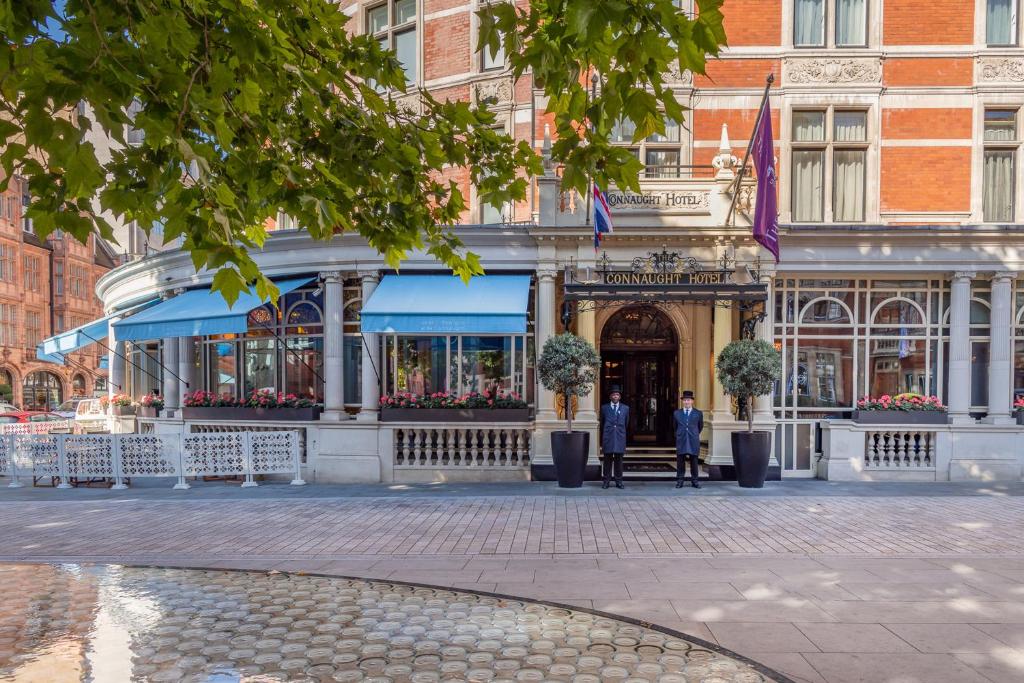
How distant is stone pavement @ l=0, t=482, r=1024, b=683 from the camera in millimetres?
5105

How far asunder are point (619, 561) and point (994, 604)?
3.28 metres

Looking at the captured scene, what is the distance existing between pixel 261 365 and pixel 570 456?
26.9 feet

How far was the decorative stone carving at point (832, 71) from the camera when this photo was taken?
46.5 ft

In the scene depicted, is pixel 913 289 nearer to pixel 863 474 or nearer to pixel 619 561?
pixel 863 474

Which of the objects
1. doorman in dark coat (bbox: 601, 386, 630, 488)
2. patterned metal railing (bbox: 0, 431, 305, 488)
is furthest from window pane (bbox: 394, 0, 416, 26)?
doorman in dark coat (bbox: 601, 386, 630, 488)

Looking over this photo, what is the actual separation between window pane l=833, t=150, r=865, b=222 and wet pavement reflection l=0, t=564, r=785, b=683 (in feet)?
40.4

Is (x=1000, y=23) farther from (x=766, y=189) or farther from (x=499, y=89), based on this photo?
(x=499, y=89)

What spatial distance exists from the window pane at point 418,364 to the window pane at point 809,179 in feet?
26.7

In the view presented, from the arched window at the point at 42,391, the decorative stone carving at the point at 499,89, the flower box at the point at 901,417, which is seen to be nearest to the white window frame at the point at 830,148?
the flower box at the point at 901,417

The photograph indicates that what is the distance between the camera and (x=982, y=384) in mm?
14453

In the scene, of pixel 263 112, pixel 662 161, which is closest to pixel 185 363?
pixel 662 161

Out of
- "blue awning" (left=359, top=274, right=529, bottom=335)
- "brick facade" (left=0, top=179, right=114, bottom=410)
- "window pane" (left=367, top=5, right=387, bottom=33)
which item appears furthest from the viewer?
"brick facade" (left=0, top=179, right=114, bottom=410)

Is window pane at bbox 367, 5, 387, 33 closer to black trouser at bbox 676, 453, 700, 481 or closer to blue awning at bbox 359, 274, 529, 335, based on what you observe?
blue awning at bbox 359, 274, 529, 335

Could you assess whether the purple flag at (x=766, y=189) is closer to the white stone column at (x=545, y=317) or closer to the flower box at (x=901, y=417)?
the white stone column at (x=545, y=317)
